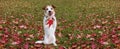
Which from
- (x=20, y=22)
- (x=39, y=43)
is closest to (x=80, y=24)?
(x=20, y=22)

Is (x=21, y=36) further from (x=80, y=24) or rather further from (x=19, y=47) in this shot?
(x=80, y=24)

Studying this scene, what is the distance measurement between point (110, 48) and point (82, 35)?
173 centimetres

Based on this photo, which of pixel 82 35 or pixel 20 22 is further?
pixel 20 22

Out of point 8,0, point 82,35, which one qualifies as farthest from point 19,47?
point 8,0

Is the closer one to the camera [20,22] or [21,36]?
[21,36]

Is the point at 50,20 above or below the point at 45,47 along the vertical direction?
above

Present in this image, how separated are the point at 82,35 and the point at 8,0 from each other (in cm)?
1448

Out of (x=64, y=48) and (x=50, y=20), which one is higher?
(x=50, y=20)

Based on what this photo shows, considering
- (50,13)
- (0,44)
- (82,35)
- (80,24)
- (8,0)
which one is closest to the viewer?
(50,13)

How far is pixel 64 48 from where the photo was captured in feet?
26.8

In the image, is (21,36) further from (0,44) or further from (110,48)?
(110,48)

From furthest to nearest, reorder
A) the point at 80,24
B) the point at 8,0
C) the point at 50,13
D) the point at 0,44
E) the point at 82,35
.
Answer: the point at 8,0 < the point at 80,24 < the point at 82,35 < the point at 0,44 < the point at 50,13

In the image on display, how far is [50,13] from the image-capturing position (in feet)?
25.4

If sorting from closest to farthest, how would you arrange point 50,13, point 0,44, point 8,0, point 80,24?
point 50,13 < point 0,44 < point 80,24 < point 8,0
